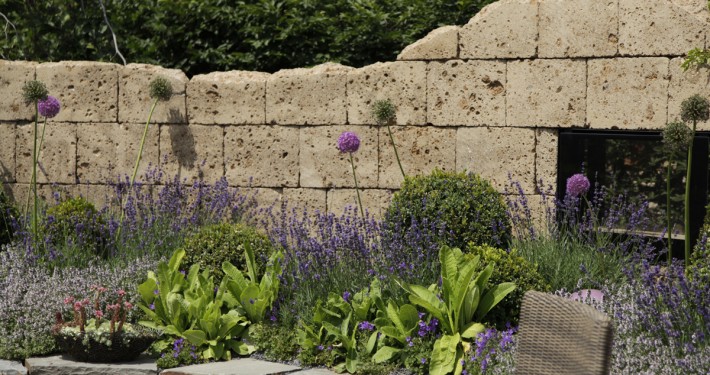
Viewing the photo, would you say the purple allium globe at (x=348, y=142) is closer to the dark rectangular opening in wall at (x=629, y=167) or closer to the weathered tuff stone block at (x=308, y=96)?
the weathered tuff stone block at (x=308, y=96)

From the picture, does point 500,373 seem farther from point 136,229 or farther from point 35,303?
point 136,229

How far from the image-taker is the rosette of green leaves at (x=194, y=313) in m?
6.48

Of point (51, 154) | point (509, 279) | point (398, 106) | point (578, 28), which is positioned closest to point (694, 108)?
point (578, 28)

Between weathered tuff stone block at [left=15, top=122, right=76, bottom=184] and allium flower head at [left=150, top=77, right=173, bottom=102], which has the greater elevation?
allium flower head at [left=150, top=77, right=173, bottom=102]

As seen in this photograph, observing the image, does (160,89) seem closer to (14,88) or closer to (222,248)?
(14,88)

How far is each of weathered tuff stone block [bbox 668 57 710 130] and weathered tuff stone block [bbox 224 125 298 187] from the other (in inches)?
122

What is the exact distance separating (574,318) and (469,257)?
2.85m

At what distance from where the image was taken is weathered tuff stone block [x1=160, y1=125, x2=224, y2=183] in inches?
374

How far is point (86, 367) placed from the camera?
6281 mm

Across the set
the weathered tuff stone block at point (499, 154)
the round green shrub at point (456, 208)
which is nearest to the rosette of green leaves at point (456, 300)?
the round green shrub at point (456, 208)

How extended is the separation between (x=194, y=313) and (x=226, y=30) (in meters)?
5.20

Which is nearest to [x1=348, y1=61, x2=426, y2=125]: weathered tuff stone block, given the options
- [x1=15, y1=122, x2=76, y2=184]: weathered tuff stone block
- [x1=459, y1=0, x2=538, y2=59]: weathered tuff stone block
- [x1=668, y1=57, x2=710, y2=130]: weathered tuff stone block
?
[x1=459, y1=0, x2=538, y2=59]: weathered tuff stone block

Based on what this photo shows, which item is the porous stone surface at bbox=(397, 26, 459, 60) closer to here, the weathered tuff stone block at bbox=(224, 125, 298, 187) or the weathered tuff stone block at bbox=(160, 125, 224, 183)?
the weathered tuff stone block at bbox=(224, 125, 298, 187)

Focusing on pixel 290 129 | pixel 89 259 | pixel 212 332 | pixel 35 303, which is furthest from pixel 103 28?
pixel 212 332
